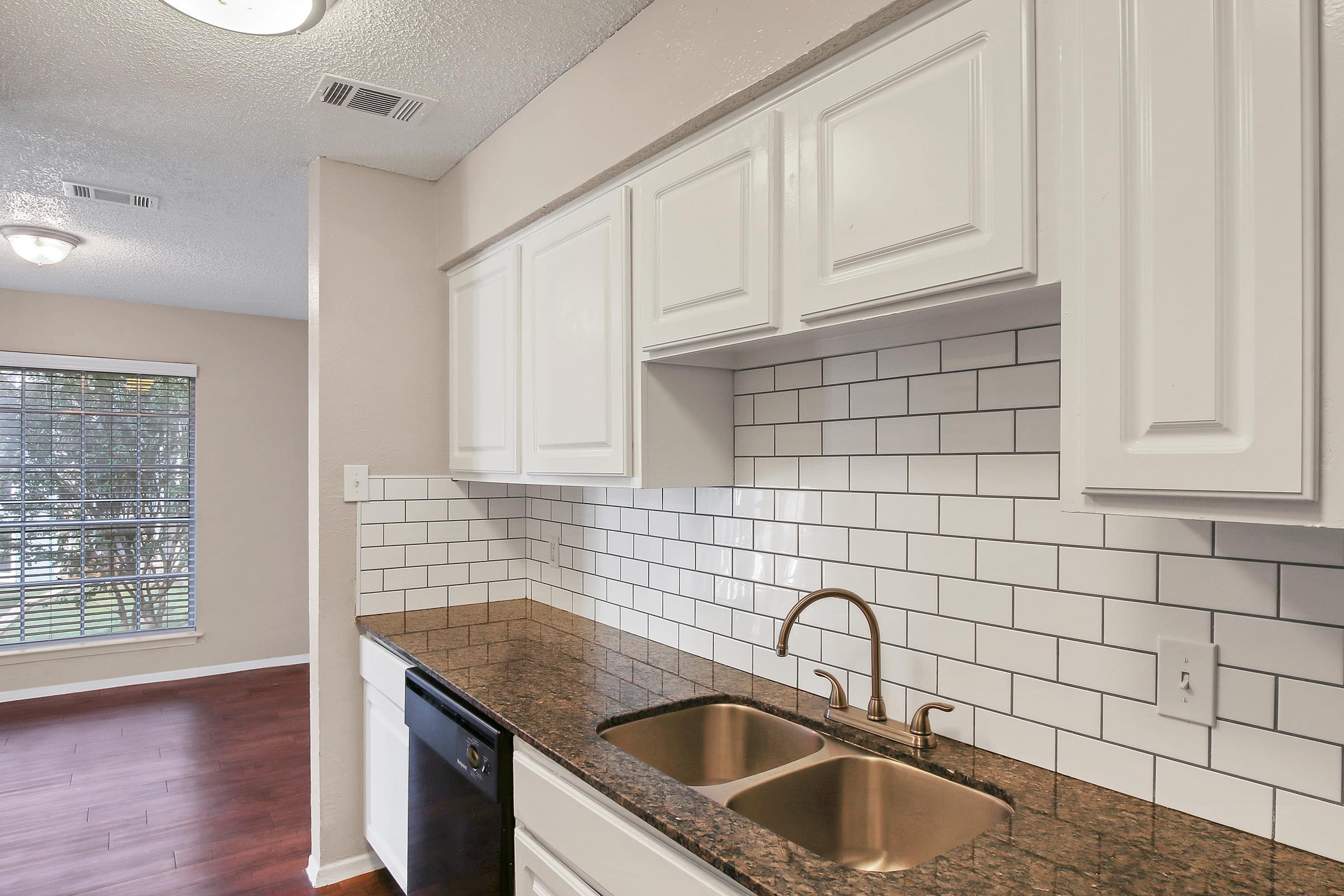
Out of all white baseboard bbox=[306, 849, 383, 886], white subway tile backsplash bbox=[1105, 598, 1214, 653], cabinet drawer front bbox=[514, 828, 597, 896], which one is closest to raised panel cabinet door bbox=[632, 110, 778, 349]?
white subway tile backsplash bbox=[1105, 598, 1214, 653]

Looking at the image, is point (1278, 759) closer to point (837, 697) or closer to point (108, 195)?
point (837, 697)

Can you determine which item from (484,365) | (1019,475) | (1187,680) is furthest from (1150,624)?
(484,365)

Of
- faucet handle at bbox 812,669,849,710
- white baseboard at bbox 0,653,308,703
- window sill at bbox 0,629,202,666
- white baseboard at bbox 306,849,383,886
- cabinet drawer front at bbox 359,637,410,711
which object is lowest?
white baseboard at bbox 0,653,308,703

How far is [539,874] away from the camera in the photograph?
1550 millimetres

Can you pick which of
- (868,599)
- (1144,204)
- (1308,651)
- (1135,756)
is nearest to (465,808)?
(868,599)

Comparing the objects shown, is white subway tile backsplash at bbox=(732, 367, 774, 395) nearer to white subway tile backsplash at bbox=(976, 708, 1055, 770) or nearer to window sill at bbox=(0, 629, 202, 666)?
white subway tile backsplash at bbox=(976, 708, 1055, 770)

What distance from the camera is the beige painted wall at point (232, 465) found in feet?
16.4

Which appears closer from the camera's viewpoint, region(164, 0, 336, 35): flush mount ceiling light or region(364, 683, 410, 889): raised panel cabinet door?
region(164, 0, 336, 35): flush mount ceiling light

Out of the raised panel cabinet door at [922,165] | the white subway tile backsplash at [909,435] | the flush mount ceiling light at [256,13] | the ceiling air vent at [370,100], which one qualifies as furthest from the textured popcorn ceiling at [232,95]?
the white subway tile backsplash at [909,435]

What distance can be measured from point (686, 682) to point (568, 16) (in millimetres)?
1643

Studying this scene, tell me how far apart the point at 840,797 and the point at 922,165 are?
1128mm

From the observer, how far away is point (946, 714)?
1.49 metres

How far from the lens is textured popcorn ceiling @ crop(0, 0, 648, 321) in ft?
6.08

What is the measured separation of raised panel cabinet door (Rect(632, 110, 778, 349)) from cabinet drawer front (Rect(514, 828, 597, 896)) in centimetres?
108
